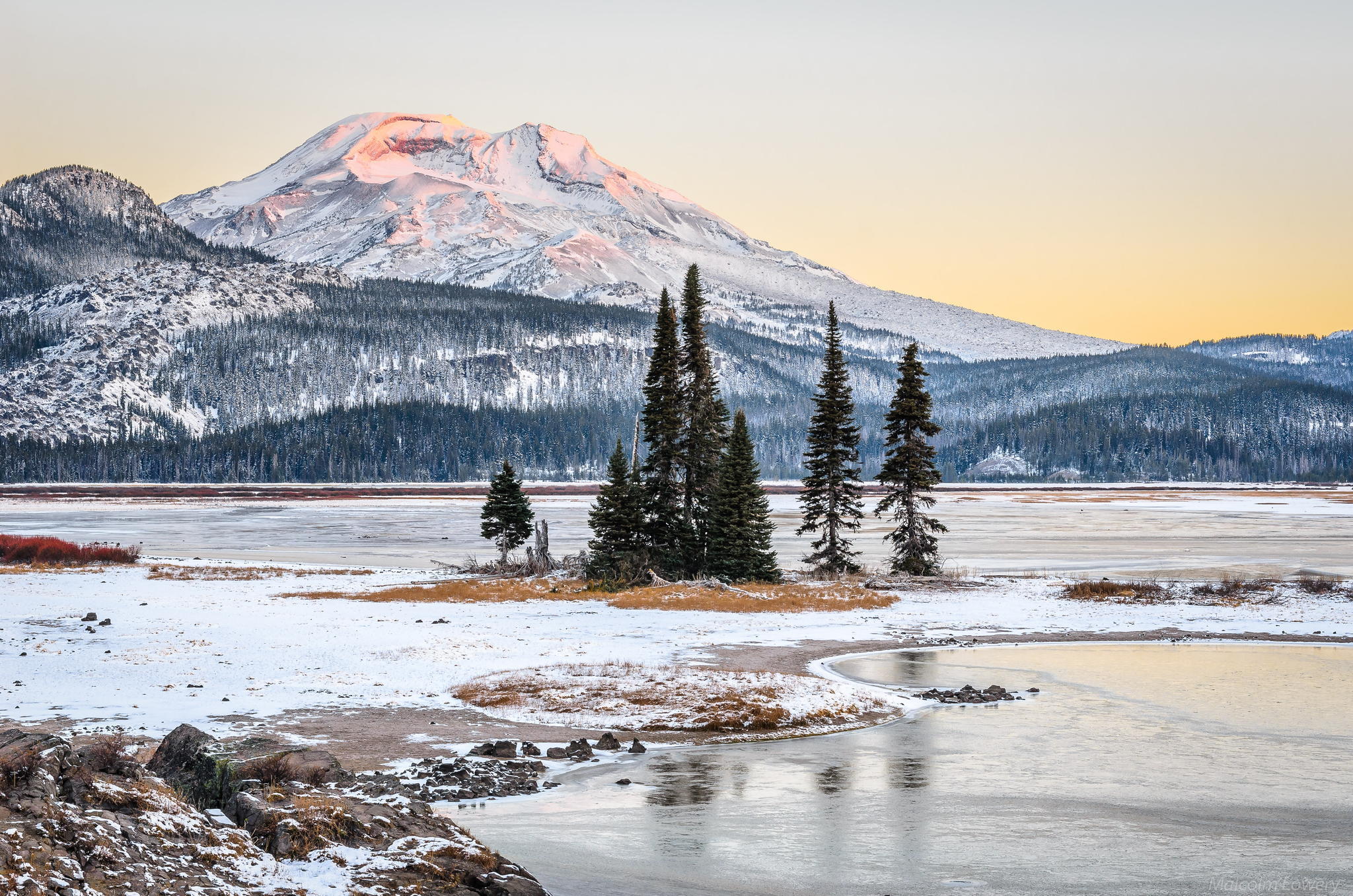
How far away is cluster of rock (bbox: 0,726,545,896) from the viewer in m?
8.93

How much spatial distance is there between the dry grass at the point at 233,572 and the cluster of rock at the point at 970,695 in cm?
3127

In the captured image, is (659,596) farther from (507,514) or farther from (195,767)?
(195,767)

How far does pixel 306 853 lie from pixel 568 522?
275 feet

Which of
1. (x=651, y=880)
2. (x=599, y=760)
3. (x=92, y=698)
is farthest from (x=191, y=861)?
(x=92, y=698)

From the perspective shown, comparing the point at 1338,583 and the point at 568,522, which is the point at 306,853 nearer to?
the point at 1338,583

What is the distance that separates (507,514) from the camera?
181ft

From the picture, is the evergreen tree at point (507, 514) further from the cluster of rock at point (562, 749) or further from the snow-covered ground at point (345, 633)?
the cluster of rock at point (562, 749)

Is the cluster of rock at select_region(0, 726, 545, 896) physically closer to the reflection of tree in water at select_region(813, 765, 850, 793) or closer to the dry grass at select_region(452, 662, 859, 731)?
the reflection of tree in water at select_region(813, 765, 850, 793)

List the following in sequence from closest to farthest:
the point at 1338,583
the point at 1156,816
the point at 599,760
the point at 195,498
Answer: the point at 1156,816
the point at 599,760
the point at 1338,583
the point at 195,498

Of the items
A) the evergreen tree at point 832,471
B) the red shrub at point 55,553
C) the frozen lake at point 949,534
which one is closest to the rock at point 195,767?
Answer: the evergreen tree at point 832,471

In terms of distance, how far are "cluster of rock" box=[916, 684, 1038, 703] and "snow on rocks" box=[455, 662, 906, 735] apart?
29.5 inches

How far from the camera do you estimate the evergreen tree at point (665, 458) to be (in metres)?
48.0

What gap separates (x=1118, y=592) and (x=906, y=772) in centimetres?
2730

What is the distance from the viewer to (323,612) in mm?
34969
